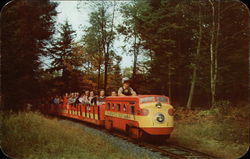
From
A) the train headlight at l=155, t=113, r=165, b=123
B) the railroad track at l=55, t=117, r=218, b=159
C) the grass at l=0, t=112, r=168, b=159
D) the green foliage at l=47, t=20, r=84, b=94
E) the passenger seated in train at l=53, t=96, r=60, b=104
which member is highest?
the green foliage at l=47, t=20, r=84, b=94

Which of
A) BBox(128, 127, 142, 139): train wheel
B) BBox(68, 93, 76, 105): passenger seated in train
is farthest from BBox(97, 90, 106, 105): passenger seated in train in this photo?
BBox(68, 93, 76, 105): passenger seated in train

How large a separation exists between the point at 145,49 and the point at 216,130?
5.13 m

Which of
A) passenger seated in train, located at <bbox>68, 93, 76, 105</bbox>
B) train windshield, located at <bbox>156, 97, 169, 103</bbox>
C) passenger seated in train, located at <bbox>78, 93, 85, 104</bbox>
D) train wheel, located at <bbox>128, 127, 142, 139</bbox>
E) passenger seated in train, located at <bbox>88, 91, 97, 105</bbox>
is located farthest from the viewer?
passenger seated in train, located at <bbox>68, 93, 76, 105</bbox>

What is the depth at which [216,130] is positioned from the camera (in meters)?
12.6

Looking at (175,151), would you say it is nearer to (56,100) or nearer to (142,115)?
(142,115)

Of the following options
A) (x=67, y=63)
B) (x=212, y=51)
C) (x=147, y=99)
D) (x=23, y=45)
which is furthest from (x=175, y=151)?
Result: (x=67, y=63)

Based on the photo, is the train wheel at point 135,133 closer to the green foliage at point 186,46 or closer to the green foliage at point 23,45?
the green foliage at point 186,46

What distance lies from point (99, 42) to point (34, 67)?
3.39m

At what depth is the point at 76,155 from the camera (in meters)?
8.25

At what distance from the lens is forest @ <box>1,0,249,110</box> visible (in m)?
11.9

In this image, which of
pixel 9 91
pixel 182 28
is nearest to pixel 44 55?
pixel 9 91

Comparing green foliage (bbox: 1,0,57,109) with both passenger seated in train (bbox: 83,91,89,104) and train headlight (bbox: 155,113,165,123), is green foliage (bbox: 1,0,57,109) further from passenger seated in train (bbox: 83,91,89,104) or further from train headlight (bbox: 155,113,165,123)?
train headlight (bbox: 155,113,165,123)

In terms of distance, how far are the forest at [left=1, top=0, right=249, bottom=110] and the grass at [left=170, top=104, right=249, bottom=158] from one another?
0.84m

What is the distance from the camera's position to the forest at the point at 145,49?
11.9m
